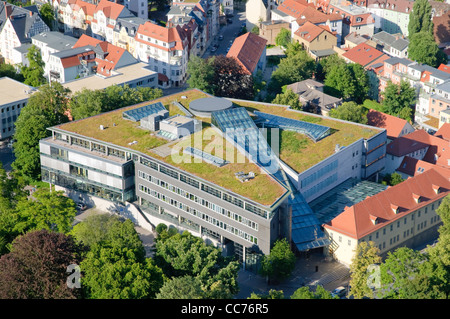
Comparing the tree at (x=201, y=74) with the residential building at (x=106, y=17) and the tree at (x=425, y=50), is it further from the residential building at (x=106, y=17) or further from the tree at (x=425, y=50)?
the tree at (x=425, y=50)

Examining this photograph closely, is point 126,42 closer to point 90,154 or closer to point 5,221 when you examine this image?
point 90,154

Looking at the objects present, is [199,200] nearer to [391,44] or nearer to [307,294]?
[307,294]

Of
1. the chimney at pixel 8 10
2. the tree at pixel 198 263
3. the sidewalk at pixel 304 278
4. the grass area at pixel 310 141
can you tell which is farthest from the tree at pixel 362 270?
the chimney at pixel 8 10

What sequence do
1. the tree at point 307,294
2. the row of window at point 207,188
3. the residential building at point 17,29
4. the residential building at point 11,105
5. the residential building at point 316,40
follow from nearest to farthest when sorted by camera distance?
the tree at point 307,294 < the row of window at point 207,188 < the residential building at point 11,105 < the residential building at point 17,29 < the residential building at point 316,40

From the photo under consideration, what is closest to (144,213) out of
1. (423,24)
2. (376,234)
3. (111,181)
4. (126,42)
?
(111,181)

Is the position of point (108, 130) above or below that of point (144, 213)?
above

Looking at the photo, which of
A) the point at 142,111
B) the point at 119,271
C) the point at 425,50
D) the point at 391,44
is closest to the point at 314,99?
the point at 425,50
